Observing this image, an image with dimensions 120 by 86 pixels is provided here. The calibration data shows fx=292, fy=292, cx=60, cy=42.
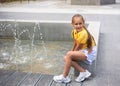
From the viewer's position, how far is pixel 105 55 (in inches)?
287

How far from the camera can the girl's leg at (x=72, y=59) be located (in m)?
5.12

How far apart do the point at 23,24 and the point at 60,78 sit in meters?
4.96

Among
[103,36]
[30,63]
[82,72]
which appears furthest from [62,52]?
[82,72]

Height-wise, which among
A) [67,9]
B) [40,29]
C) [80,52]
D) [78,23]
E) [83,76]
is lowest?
[67,9]

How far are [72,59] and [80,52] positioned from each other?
0.62 feet

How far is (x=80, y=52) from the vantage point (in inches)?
204

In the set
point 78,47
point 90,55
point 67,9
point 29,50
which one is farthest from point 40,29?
point 67,9

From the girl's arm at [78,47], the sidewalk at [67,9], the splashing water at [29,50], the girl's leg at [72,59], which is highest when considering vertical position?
the girl's arm at [78,47]

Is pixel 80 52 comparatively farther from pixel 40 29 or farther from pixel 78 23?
pixel 40 29

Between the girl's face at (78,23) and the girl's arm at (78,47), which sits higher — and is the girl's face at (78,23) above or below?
above

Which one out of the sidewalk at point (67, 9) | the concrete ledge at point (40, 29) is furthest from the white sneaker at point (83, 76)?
the sidewalk at point (67, 9)

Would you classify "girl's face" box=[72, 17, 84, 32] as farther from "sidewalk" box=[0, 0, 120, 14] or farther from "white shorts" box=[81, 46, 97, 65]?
"sidewalk" box=[0, 0, 120, 14]

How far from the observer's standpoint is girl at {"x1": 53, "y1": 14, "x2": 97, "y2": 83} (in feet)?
16.8

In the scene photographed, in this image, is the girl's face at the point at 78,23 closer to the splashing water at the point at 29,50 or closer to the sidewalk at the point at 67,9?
the splashing water at the point at 29,50
